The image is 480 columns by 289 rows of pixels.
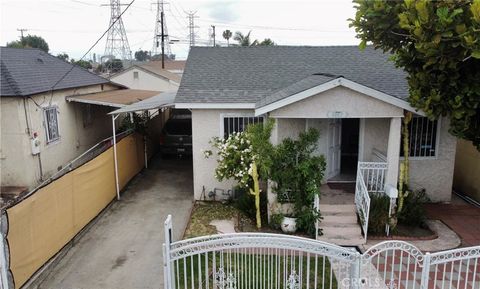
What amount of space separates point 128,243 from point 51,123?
713 cm

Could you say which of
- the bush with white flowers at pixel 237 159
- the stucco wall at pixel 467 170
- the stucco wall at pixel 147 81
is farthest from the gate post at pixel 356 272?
the stucco wall at pixel 147 81

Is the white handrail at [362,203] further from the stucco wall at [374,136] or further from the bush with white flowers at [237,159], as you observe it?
the bush with white flowers at [237,159]

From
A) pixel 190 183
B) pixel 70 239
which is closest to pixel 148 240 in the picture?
pixel 70 239

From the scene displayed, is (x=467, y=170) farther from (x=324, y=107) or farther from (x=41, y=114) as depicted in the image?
(x=41, y=114)

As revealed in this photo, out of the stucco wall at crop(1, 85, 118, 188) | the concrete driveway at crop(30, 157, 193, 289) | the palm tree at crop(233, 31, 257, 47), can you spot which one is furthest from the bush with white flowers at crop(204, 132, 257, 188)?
the palm tree at crop(233, 31, 257, 47)

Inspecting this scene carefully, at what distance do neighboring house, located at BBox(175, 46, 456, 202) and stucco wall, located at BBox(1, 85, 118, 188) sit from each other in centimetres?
508

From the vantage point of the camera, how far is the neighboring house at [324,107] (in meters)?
10.2

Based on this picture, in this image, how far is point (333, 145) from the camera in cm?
→ 1264

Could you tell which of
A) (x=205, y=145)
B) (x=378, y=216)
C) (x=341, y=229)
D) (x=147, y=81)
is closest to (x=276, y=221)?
(x=341, y=229)

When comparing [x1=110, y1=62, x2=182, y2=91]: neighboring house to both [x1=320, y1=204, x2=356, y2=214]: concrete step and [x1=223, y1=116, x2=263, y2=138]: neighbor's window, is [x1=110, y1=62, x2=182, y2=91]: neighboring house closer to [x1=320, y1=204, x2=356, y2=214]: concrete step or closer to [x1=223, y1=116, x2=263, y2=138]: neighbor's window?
[x1=223, y1=116, x2=263, y2=138]: neighbor's window

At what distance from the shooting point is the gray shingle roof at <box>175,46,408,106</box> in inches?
488

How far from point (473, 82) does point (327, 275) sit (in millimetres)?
4754

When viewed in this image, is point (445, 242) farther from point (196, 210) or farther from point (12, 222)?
point (12, 222)

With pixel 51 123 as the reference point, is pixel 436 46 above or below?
above
